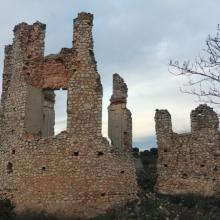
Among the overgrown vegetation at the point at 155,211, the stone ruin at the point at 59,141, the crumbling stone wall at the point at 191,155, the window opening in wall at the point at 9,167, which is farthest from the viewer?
the crumbling stone wall at the point at 191,155

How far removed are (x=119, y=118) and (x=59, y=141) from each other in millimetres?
5292

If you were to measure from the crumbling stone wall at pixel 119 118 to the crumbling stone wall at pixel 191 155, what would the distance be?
140cm

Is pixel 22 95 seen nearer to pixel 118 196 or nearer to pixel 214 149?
pixel 118 196

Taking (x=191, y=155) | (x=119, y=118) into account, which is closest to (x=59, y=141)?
(x=119, y=118)

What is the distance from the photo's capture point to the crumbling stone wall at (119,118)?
20016mm

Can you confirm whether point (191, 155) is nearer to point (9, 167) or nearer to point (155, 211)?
point (155, 211)

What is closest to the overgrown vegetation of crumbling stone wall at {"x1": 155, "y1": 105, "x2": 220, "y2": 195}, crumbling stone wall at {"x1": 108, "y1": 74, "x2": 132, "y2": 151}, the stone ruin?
the stone ruin

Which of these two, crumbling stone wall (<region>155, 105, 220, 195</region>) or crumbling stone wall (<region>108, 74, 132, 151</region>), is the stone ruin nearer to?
crumbling stone wall (<region>108, 74, 132, 151</region>)

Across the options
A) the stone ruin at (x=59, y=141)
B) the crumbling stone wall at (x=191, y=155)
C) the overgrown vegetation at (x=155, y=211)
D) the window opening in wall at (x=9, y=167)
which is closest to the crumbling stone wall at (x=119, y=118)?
the crumbling stone wall at (x=191, y=155)

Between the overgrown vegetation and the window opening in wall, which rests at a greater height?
the window opening in wall

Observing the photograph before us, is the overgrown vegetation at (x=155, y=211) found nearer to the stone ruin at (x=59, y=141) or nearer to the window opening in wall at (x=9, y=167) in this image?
the stone ruin at (x=59, y=141)

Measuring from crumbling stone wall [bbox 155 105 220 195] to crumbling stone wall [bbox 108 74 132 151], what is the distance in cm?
140

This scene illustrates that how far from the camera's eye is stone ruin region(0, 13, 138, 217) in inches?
637

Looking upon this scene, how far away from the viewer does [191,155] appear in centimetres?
2020
